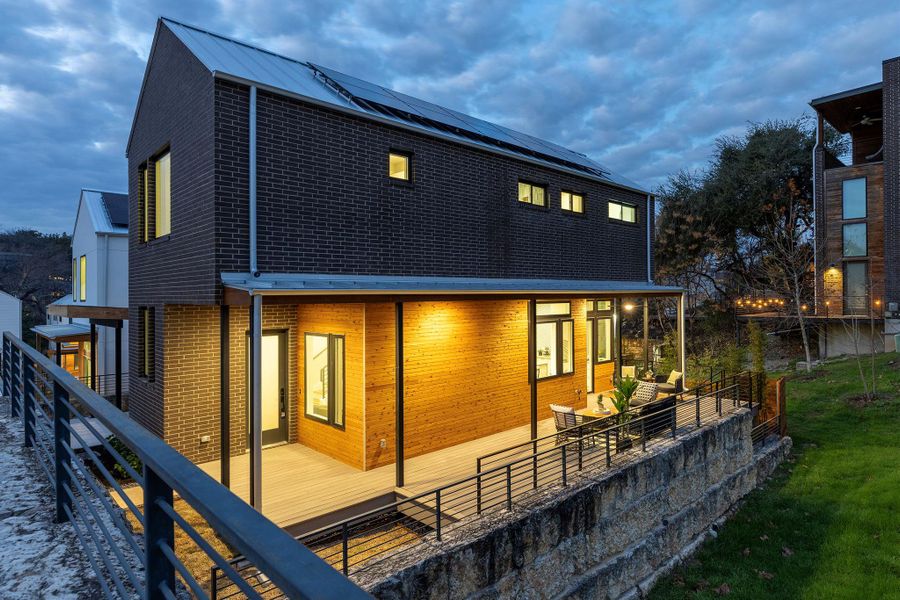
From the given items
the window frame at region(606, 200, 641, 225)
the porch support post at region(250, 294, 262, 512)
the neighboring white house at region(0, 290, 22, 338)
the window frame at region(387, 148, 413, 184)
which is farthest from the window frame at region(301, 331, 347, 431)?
the neighboring white house at region(0, 290, 22, 338)

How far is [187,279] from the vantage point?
809 cm

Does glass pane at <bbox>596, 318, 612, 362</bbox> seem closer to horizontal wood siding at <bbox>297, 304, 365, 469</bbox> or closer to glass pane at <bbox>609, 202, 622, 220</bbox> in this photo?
glass pane at <bbox>609, 202, 622, 220</bbox>

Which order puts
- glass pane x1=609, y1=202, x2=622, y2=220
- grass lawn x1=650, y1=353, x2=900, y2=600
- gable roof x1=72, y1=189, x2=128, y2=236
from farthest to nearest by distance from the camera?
gable roof x1=72, y1=189, x2=128, y2=236 < glass pane x1=609, y1=202, x2=622, y2=220 < grass lawn x1=650, y1=353, x2=900, y2=600

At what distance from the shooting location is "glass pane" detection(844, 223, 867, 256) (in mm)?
25500

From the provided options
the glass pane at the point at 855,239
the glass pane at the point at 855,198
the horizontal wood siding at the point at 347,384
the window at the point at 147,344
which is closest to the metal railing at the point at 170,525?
the horizontal wood siding at the point at 347,384

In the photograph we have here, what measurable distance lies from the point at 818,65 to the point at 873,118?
2489cm

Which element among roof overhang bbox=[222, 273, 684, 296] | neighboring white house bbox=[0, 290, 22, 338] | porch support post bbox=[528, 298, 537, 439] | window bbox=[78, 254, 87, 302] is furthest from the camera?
neighboring white house bbox=[0, 290, 22, 338]

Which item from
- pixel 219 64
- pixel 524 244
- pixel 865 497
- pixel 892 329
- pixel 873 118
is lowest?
pixel 865 497

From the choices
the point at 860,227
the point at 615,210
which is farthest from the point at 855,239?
the point at 615,210

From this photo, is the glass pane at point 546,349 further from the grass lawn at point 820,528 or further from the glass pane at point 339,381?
the glass pane at point 339,381

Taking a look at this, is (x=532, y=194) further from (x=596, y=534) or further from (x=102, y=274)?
(x=102, y=274)

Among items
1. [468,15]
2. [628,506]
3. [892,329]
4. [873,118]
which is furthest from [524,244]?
[873,118]

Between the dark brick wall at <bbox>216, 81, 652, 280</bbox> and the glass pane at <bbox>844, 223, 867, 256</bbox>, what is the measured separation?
21.9m

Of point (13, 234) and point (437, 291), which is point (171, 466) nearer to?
point (437, 291)
